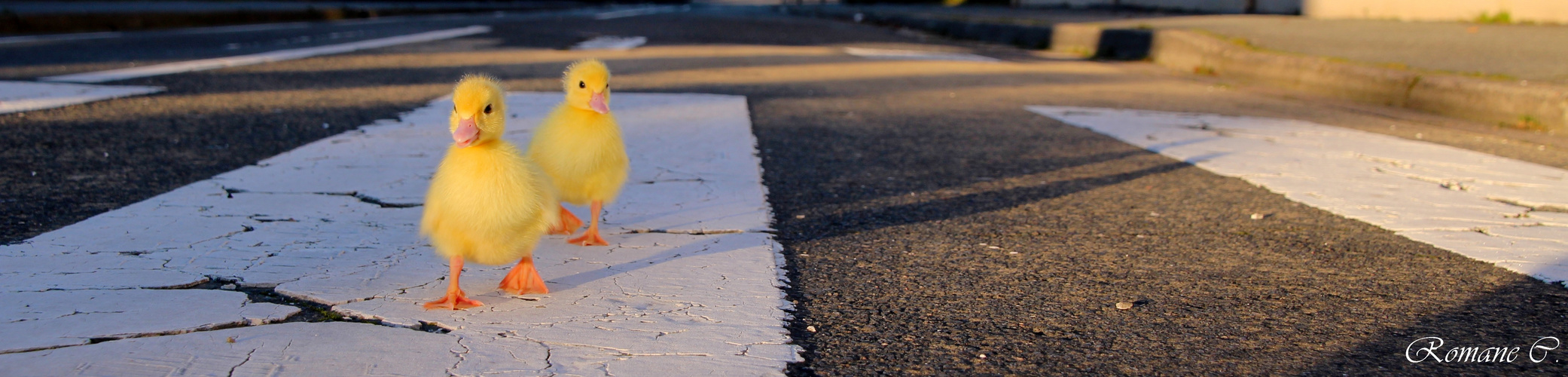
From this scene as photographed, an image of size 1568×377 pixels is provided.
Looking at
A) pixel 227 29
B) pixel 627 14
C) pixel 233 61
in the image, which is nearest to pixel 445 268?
pixel 233 61

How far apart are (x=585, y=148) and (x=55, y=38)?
392 inches

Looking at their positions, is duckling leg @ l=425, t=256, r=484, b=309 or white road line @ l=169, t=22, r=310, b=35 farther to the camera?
white road line @ l=169, t=22, r=310, b=35

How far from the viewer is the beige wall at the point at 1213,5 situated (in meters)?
14.0

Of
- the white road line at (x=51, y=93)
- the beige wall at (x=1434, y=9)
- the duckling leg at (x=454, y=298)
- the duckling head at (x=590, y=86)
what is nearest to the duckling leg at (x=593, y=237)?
the duckling head at (x=590, y=86)

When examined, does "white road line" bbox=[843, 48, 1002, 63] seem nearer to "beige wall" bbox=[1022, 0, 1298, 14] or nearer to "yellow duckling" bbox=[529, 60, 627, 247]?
"beige wall" bbox=[1022, 0, 1298, 14]

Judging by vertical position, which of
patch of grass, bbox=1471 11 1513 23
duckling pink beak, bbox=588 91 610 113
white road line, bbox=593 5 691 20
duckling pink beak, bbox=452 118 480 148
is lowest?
white road line, bbox=593 5 691 20

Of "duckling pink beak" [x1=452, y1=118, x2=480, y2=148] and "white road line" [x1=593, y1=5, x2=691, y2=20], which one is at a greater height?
"duckling pink beak" [x1=452, y1=118, x2=480, y2=148]

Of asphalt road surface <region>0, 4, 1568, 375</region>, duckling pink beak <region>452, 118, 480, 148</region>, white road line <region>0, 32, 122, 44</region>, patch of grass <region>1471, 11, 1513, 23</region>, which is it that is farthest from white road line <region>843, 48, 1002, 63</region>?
duckling pink beak <region>452, 118, 480, 148</region>

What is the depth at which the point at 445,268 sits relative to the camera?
2.43 m

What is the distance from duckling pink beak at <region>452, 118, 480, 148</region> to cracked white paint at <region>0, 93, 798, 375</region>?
1.10ft

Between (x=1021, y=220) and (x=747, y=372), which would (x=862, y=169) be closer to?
(x=1021, y=220)

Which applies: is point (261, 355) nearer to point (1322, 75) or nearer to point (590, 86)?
point (590, 86)

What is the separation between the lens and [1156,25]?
11.2 m

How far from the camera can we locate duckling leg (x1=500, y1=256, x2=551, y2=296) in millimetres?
2238
